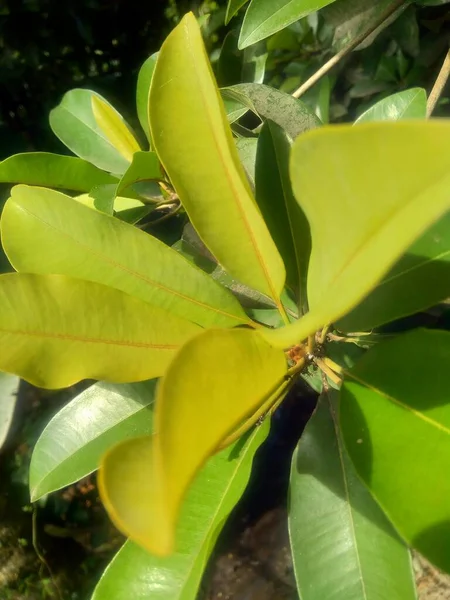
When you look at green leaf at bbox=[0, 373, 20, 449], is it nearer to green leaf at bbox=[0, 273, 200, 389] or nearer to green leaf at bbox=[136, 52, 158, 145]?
green leaf at bbox=[136, 52, 158, 145]

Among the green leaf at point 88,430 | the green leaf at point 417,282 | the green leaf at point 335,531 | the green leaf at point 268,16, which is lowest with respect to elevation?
the green leaf at point 335,531

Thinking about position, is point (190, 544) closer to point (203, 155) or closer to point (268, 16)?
point (203, 155)

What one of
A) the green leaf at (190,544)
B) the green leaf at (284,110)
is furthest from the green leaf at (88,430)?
the green leaf at (284,110)

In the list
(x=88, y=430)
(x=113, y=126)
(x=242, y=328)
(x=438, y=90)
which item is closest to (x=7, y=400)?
(x=88, y=430)

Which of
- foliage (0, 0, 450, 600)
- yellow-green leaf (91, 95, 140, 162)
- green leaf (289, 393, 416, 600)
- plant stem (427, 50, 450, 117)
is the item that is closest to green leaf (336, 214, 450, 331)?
foliage (0, 0, 450, 600)

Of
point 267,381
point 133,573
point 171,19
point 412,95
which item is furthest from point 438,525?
point 171,19

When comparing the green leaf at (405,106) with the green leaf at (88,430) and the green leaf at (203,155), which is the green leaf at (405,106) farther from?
the green leaf at (88,430)
